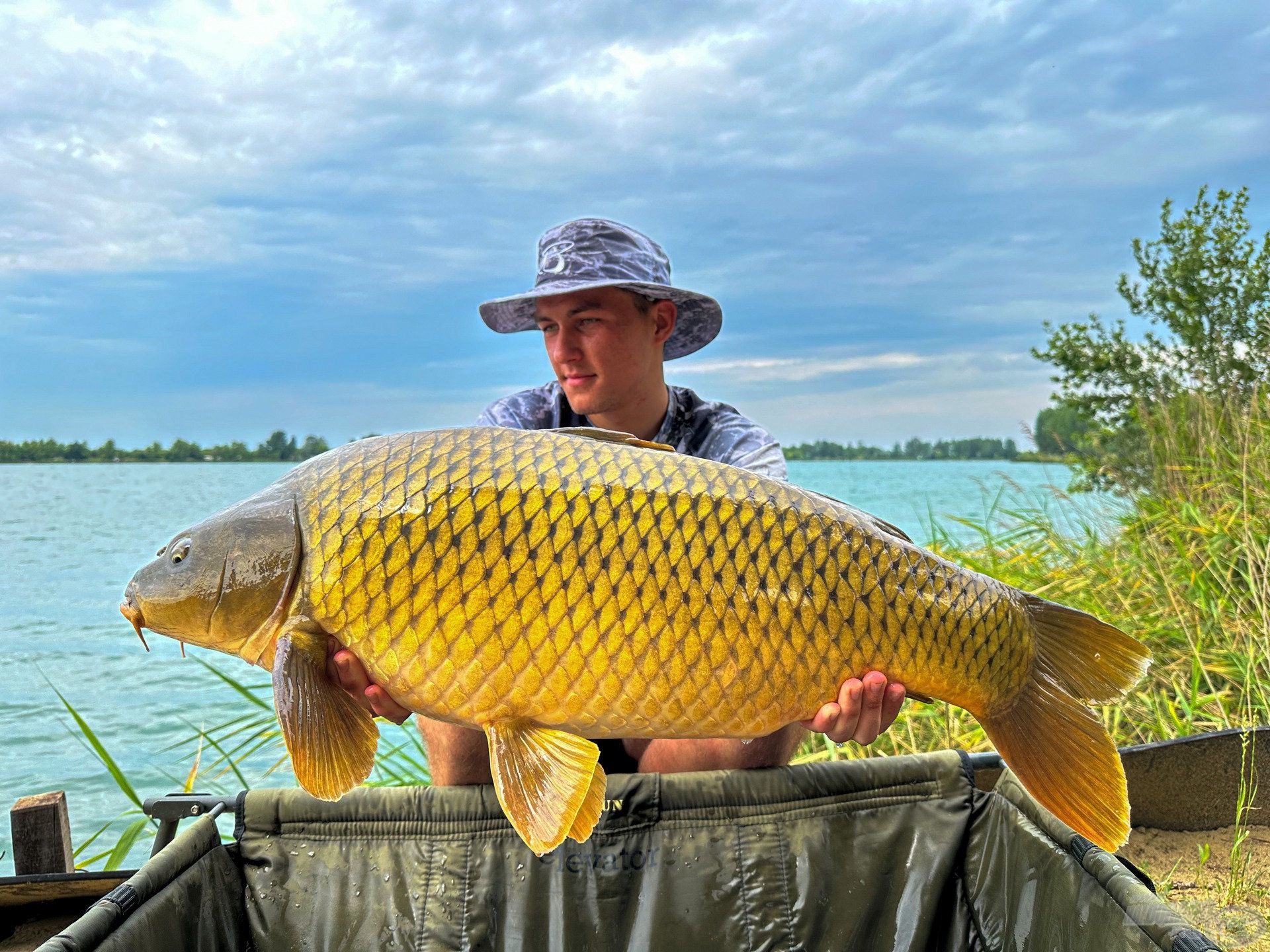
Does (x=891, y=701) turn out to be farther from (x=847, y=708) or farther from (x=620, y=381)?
(x=620, y=381)

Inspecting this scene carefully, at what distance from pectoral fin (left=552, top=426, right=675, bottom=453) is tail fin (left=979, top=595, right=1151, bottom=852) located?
1.95 ft

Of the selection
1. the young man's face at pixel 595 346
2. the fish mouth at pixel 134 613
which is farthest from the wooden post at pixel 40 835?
the young man's face at pixel 595 346

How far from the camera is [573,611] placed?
117cm

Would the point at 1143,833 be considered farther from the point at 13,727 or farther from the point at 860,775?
the point at 13,727

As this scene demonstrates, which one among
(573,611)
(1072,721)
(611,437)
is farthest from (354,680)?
(1072,721)

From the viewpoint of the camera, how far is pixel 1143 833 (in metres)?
2.08

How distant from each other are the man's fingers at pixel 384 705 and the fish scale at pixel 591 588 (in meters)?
0.05

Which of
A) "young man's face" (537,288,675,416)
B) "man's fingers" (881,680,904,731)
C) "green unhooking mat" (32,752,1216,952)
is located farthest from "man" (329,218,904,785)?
"man's fingers" (881,680,904,731)

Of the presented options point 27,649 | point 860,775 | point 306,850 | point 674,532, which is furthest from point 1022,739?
point 27,649

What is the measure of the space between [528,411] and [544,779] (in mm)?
1263

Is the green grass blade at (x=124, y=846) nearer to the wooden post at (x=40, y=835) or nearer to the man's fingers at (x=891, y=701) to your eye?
the wooden post at (x=40, y=835)

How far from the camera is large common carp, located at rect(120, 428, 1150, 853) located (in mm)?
1181

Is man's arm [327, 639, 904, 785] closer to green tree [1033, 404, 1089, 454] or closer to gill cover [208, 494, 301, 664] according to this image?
gill cover [208, 494, 301, 664]

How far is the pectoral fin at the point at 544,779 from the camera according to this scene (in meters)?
1.20
